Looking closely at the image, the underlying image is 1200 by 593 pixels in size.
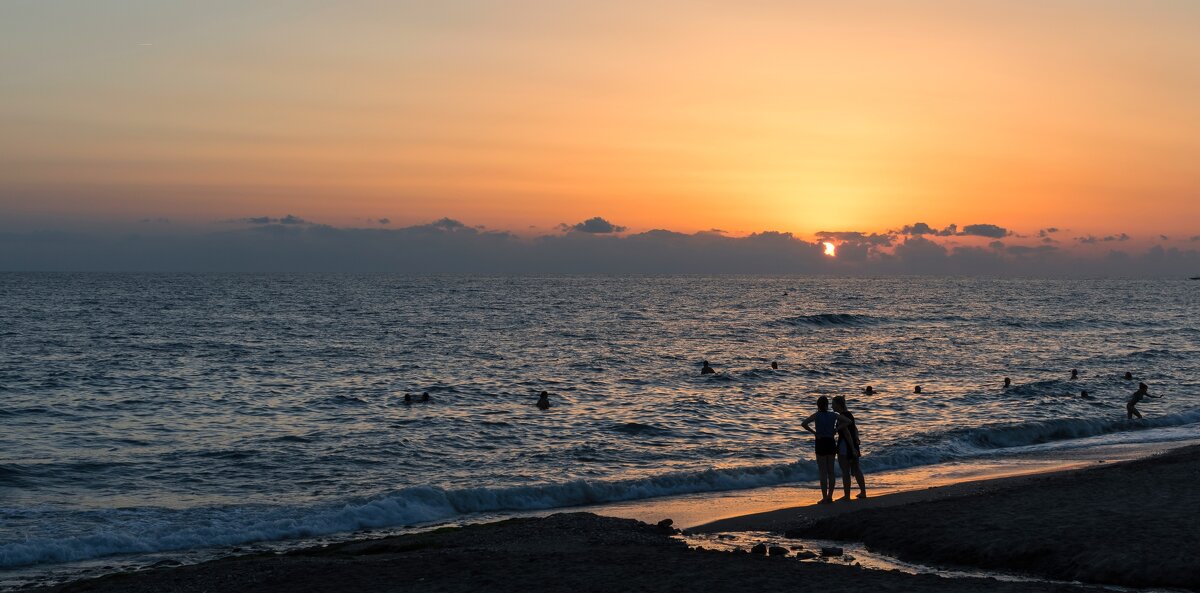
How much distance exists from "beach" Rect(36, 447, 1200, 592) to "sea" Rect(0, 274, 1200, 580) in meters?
3.62

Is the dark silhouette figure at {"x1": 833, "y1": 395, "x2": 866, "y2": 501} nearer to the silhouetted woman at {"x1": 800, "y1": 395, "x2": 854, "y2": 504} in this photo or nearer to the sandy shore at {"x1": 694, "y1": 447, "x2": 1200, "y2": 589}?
the silhouetted woman at {"x1": 800, "y1": 395, "x2": 854, "y2": 504}

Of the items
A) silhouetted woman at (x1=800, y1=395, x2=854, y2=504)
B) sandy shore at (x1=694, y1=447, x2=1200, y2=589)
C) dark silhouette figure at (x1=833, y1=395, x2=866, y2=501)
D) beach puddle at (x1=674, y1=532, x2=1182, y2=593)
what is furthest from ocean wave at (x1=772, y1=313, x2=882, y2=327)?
beach puddle at (x1=674, y1=532, x2=1182, y2=593)

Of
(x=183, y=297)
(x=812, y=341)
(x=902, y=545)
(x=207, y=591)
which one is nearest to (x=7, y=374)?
(x=207, y=591)

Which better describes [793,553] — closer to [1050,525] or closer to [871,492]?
[1050,525]

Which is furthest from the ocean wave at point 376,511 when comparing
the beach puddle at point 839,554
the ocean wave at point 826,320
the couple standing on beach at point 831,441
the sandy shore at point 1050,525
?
the ocean wave at point 826,320

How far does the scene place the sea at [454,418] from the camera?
1939cm

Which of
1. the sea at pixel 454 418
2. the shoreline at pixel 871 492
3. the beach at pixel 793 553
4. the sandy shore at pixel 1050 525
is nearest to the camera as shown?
the beach at pixel 793 553

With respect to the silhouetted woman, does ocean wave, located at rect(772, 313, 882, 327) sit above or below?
below

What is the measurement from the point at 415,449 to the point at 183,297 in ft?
380

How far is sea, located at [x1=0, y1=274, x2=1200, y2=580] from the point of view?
19391 mm

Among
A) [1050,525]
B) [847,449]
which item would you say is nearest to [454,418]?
[847,449]

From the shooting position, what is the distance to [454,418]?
103 ft

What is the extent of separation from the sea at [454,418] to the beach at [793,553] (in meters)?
3.62

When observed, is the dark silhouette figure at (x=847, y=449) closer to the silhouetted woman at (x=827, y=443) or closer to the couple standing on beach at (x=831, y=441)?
the couple standing on beach at (x=831, y=441)
